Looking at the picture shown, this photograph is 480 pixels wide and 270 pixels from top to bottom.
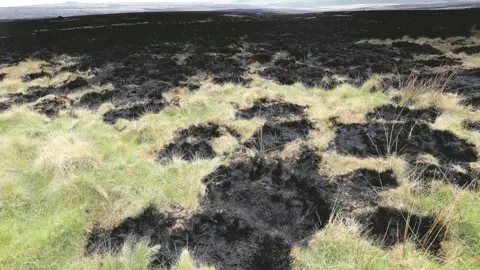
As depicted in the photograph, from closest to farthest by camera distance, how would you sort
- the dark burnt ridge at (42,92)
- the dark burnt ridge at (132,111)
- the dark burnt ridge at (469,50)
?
the dark burnt ridge at (132,111) < the dark burnt ridge at (42,92) < the dark burnt ridge at (469,50)

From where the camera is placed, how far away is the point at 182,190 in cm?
585

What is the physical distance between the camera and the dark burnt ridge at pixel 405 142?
6.93m

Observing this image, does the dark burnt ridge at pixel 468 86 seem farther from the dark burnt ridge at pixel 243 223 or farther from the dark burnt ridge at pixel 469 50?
the dark burnt ridge at pixel 243 223

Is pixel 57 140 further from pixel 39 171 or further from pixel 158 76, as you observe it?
pixel 158 76

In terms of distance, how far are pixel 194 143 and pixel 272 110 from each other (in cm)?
301

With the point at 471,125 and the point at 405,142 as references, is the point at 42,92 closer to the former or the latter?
the point at 405,142

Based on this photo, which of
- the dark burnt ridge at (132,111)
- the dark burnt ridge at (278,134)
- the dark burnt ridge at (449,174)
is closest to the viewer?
the dark burnt ridge at (449,174)

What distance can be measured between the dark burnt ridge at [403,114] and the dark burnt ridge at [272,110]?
5.71 feet

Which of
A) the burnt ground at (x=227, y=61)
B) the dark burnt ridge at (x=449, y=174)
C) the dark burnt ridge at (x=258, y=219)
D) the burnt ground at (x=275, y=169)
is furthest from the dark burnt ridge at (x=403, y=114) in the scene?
the dark burnt ridge at (x=258, y=219)

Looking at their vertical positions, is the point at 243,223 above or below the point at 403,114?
below

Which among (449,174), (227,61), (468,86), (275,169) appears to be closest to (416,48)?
(468,86)

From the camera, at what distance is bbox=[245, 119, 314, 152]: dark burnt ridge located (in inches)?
303

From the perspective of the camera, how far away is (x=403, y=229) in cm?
484

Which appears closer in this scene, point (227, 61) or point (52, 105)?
point (52, 105)
